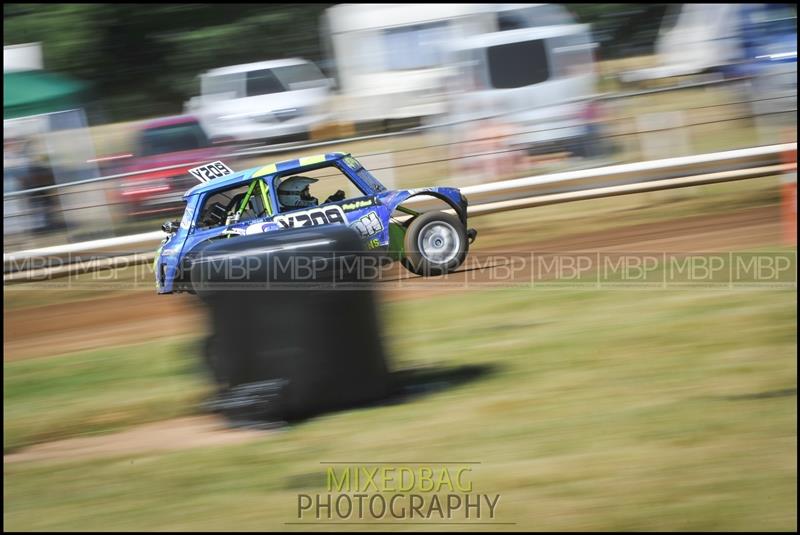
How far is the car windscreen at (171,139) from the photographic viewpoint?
14.7 metres

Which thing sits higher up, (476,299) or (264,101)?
(264,101)

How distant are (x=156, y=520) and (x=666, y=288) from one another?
4.97m

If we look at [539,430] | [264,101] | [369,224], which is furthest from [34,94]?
[539,430]

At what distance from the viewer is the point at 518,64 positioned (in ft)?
49.6

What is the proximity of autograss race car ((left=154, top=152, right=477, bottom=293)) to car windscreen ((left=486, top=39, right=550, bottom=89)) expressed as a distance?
6593mm

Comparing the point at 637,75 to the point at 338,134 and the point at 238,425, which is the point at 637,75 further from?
the point at 238,425

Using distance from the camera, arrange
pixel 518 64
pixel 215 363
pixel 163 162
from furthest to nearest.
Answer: pixel 518 64 → pixel 163 162 → pixel 215 363

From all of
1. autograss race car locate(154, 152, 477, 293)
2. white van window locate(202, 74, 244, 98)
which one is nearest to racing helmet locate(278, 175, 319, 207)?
autograss race car locate(154, 152, 477, 293)

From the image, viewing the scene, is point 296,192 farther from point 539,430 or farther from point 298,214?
point 539,430

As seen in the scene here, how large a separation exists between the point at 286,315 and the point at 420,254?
3539 mm

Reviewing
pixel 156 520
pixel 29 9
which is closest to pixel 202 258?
pixel 156 520

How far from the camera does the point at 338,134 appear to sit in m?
18.2

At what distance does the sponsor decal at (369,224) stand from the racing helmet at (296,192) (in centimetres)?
52

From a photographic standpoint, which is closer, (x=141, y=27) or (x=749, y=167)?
(x=749, y=167)
